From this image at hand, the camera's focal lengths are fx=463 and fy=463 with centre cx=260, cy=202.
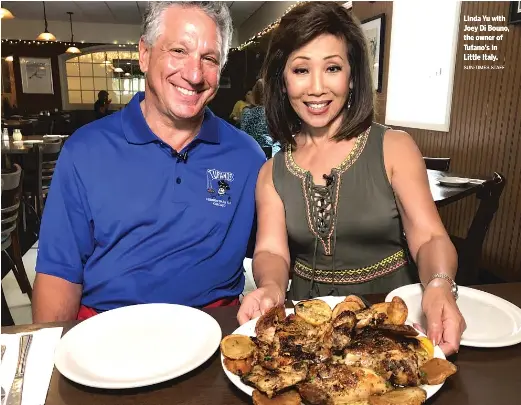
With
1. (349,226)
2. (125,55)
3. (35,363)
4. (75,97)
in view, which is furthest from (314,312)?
(75,97)

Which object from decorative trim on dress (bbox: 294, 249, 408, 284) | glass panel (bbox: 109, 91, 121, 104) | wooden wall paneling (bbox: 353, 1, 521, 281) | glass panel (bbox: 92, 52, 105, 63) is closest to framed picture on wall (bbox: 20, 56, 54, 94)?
glass panel (bbox: 92, 52, 105, 63)

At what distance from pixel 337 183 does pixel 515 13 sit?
284 cm

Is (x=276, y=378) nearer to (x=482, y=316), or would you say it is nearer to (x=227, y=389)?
(x=227, y=389)

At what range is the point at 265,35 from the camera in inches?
384

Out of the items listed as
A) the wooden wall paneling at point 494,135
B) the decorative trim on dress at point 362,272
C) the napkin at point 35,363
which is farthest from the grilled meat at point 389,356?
the wooden wall paneling at point 494,135

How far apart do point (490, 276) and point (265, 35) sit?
24.3ft

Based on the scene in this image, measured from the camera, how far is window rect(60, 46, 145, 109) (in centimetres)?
1368

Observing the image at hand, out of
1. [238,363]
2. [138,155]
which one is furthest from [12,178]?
[238,363]

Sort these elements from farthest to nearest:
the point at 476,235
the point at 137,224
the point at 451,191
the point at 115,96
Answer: the point at 115,96, the point at 451,191, the point at 476,235, the point at 137,224

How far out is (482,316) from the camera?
1037 mm

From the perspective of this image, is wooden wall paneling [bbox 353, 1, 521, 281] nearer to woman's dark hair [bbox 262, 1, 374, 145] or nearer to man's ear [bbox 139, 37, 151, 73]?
woman's dark hair [bbox 262, 1, 374, 145]

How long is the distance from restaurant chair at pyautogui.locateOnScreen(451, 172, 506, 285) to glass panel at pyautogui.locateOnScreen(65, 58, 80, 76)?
13426mm

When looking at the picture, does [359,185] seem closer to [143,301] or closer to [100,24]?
[143,301]

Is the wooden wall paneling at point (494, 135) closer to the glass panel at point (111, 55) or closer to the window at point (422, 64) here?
the window at point (422, 64)
